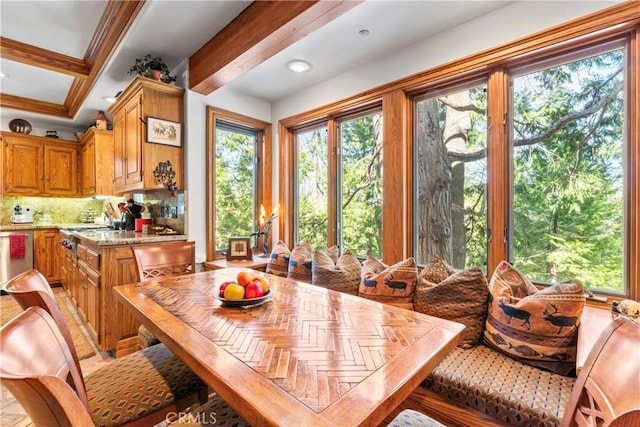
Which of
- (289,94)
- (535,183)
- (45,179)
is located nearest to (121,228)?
(45,179)

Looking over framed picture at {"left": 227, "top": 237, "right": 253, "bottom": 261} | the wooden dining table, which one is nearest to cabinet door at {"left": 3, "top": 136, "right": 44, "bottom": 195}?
framed picture at {"left": 227, "top": 237, "right": 253, "bottom": 261}

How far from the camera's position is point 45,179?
4797mm

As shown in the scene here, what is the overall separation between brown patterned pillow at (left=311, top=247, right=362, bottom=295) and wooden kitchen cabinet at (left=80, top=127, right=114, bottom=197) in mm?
3941

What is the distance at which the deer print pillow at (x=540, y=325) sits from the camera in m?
1.39

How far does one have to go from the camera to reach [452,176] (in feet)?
7.92

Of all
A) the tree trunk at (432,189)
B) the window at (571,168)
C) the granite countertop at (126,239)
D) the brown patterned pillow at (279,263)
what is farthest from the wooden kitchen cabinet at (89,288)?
the window at (571,168)

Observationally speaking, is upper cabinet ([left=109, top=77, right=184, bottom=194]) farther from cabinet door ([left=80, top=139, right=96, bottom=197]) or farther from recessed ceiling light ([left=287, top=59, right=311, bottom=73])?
cabinet door ([left=80, top=139, right=96, bottom=197])

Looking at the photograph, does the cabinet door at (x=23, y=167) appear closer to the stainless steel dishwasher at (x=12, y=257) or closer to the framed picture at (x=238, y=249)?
the stainless steel dishwasher at (x=12, y=257)

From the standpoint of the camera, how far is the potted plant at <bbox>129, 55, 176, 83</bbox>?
280 centimetres

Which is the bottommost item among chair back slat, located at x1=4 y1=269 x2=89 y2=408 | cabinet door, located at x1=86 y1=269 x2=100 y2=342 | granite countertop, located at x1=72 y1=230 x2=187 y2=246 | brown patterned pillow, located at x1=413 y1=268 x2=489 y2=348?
cabinet door, located at x1=86 y1=269 x2=100 y2=342

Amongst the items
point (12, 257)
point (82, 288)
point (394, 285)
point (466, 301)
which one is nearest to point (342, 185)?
point (394, 285)

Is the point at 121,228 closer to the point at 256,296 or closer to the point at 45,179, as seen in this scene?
the point at 45,179

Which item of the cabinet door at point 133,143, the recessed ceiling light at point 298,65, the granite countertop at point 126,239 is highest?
the recessed ceiling light at point 298,65

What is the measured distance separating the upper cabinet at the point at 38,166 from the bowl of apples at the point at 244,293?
5.23 meters
